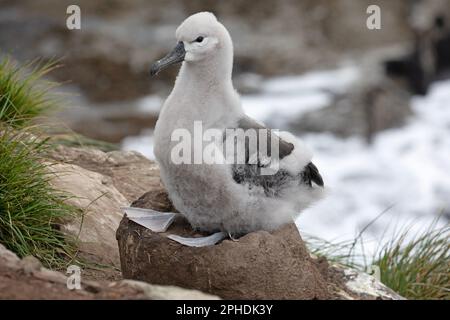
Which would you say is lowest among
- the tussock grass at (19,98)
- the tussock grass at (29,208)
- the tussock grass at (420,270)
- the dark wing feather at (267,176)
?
the tussock grass at (420,270)

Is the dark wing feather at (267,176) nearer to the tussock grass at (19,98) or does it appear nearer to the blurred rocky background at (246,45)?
the tussock grass at (19,98)

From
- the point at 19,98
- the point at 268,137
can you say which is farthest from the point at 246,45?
the point at 268,137

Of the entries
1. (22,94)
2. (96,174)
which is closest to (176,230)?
(96,174)

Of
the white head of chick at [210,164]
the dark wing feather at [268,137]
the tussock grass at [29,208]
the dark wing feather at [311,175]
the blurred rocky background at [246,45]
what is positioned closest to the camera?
the white head of chick at [210,164]

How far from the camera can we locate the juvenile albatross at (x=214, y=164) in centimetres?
454

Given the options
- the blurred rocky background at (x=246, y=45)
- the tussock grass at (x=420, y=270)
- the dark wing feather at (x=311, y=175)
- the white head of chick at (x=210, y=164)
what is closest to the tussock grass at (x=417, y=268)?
the tussock grass at (x=420, y=270)

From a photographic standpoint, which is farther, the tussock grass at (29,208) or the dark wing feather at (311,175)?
the tussock grass at (29,208)

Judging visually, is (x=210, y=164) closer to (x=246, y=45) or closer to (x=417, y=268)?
(x=417, y=268)

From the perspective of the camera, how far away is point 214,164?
4.48 m

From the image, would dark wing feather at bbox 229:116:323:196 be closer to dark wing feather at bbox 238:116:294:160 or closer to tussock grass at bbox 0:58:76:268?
dark wing feather at bbox 238:116:294:160

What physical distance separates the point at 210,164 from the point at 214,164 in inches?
0.8

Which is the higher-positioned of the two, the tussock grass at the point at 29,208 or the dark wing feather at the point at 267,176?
the dark wing feather at the point at 267,176

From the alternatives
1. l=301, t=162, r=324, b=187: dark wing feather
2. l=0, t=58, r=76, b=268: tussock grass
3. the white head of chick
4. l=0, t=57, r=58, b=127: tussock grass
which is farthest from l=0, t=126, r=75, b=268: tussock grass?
l=301, t=162, r=324, b=187: dark wing feather

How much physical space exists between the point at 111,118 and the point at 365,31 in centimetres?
506
